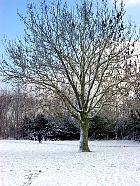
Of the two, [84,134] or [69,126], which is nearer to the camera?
[84,134]

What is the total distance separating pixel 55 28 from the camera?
25078 millimetres

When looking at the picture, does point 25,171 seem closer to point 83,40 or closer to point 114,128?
point 83,40

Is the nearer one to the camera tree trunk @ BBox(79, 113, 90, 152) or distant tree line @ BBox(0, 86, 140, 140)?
tree trunk @ BBox(79, 113, 90, 152)

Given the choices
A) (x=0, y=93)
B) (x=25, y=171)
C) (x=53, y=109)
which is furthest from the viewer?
(x=0, y=93)

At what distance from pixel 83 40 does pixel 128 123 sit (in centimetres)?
2303

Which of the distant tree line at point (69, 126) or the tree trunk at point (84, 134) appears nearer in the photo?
the tree trunk at point (84, 134)

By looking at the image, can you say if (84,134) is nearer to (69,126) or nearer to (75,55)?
(75,55)

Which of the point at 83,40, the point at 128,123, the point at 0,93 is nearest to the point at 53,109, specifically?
the point at 83,40

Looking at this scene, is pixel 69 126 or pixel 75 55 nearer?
pixel 75 55

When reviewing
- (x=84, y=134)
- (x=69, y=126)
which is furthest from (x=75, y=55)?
(x=69, y=126)

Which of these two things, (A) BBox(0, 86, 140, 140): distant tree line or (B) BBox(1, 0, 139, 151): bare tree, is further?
(A) BBox(0, 86, 140, 140): distant tree line

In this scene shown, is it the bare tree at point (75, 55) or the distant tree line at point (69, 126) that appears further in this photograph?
the distant tree line at point (69, 126)

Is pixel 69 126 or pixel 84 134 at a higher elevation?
pixel 69 126

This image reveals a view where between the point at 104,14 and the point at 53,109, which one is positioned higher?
→ the point at 104,14
